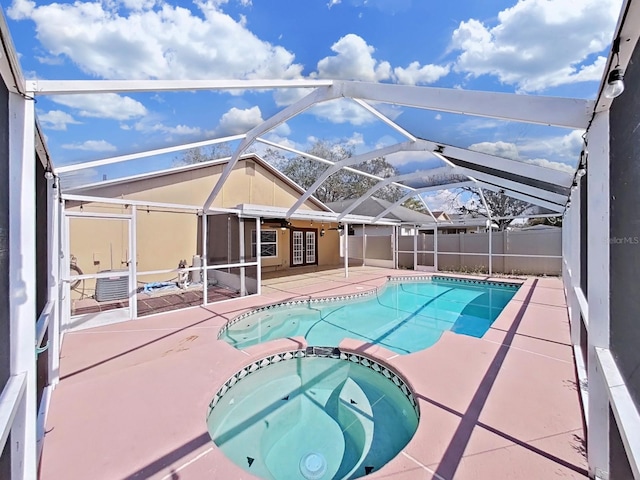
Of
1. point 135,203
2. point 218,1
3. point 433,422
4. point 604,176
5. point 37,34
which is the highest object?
point 218,1

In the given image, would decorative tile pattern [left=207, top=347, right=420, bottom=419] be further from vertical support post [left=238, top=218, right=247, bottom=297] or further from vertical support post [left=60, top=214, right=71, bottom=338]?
vertical support post [left=238, top=218, right=247, bottom=297]

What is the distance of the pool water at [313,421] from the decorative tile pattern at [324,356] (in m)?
0.05

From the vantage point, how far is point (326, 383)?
16.0 feet

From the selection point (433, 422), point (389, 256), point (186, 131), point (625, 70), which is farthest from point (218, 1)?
point (389, 256)

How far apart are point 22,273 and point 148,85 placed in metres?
2.85

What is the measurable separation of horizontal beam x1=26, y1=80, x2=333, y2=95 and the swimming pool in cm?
460

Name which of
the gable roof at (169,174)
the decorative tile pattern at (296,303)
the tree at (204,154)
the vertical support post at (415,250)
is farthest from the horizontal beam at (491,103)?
the vertical support post at (415,250)

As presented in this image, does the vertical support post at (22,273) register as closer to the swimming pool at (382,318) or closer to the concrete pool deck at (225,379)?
the concrete pool deck at (225,379)

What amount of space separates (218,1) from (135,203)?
15.3 ft

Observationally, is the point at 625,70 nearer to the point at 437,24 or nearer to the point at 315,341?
the point at 437,24

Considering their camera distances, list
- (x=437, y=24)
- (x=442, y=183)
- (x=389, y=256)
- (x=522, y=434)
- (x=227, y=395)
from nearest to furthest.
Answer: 1. (x=522, y=434)
2. (x=227, y=395)
3. (x=437, y=24)
4. (x=442, y=183)
5. (x=389, y=256)

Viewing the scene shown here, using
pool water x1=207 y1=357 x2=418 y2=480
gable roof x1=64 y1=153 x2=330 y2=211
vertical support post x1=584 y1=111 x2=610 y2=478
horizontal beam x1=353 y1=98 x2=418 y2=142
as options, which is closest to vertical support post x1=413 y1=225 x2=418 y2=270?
gable roof x1=64 y1=153 x2=330 y2=211

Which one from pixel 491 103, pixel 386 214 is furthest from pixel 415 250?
pixel 491 103

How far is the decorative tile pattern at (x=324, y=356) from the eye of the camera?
3922mm
